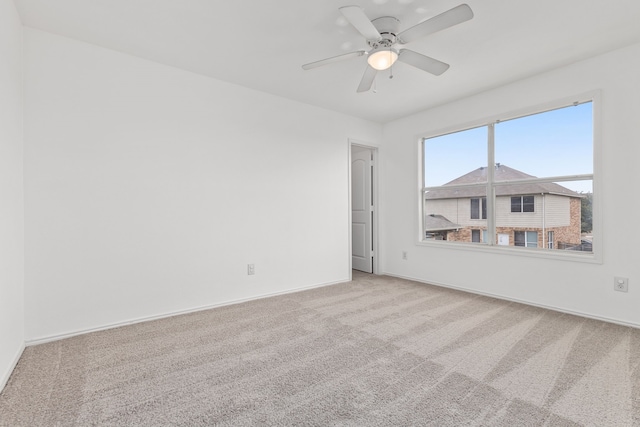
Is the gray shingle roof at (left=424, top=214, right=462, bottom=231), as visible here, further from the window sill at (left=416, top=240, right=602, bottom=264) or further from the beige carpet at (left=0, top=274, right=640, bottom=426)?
the beige carpet at (left=0, top=274, right=640, bottom=426)

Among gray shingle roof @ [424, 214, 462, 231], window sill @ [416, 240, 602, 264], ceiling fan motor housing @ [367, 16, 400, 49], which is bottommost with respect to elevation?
window sill @ [416, 240, 602, 264]

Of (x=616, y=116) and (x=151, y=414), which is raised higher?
(x=616, y=116)

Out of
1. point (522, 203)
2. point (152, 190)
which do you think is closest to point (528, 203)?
point (522, 203)

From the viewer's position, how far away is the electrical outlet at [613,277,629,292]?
8.59ft

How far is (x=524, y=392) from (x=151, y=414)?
6.62 ft

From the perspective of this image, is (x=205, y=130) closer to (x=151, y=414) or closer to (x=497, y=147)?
(x=151, y=414)

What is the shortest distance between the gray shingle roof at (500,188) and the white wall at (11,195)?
4344 millimetres

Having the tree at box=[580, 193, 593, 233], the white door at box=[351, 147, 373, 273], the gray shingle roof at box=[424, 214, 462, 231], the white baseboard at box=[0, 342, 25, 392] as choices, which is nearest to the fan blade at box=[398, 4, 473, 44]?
the tree at box=[580, 193, 593, 233]

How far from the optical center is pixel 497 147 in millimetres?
3545

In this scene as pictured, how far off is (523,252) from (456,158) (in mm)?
1449

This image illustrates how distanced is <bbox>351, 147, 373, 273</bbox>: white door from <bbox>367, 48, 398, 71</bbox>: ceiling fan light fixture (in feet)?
8.54

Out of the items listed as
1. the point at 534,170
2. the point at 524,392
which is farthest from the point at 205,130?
the point at 534,170

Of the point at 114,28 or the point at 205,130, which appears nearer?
the point at 114,28

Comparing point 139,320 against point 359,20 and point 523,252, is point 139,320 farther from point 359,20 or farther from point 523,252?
point 523,252
